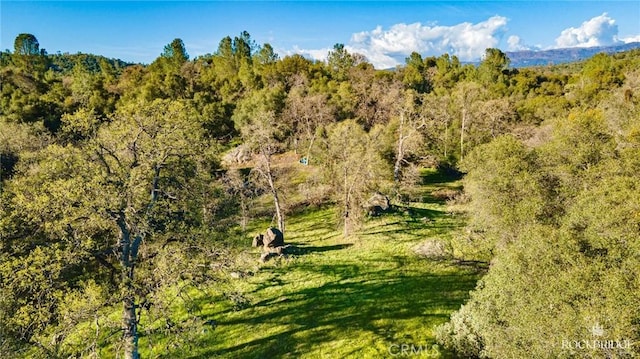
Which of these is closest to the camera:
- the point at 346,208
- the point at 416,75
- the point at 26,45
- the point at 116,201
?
the point at 116,201

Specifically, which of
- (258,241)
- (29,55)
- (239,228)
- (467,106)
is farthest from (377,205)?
(29,55)

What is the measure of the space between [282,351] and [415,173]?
34.2 m

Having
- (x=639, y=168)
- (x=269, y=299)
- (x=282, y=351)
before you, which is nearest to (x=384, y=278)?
(x=269, y=299)

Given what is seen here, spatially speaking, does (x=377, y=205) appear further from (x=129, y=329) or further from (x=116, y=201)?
(x=116, y=201)

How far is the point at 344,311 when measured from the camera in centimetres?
2695

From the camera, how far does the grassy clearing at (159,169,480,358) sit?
23.5 metres

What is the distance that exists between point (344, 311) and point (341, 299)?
1.66 meters

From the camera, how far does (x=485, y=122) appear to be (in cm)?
7038

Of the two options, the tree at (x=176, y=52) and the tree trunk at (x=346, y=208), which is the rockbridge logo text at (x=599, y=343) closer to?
the tree trunk at (x=346, y=208)

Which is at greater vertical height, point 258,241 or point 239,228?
point 258,241

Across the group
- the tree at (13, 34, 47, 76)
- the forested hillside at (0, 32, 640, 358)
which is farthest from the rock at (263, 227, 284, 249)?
the tree at (13, 34, 47, 76)

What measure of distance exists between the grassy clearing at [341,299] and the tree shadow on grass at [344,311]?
66 mm

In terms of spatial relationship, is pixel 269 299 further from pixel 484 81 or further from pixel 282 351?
pixel 484 81

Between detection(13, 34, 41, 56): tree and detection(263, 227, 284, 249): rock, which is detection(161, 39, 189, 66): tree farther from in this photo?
detection(263, 227, 284, 249): rock
